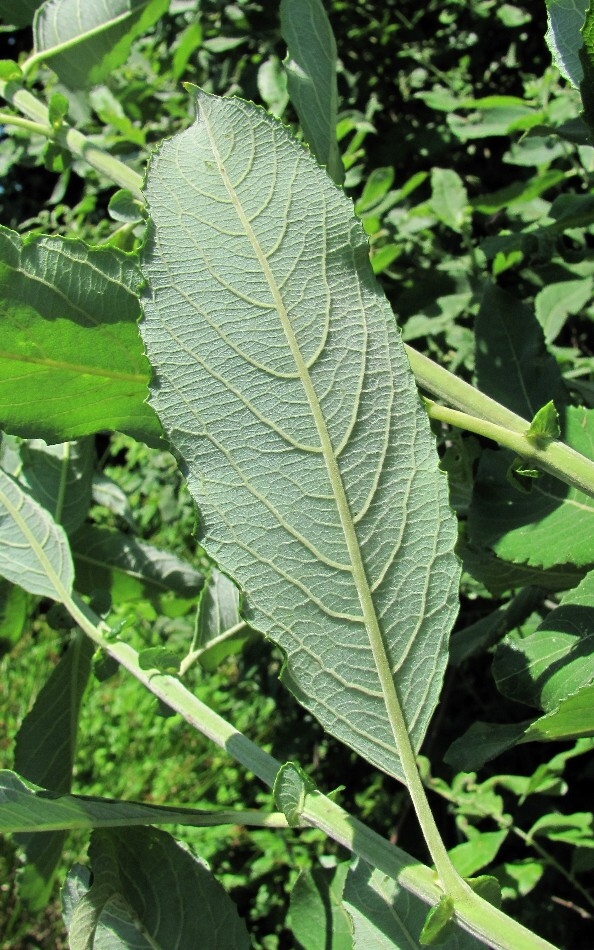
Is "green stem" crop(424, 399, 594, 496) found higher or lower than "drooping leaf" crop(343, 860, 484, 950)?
higher

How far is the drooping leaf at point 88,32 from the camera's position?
1.17m

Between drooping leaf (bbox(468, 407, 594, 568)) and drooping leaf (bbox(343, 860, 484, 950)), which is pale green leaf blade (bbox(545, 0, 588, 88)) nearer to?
drooping leaf (bbox(468, 407, 594, 568))

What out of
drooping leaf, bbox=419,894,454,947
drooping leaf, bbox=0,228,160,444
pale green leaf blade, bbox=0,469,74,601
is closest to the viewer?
drooping leaf, bbox=419,894,454,947

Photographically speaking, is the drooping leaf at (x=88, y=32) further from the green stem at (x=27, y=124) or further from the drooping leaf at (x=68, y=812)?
the drooping leaf at (x=68, y=812)

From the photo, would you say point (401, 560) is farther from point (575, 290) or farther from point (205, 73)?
point (205, 73)

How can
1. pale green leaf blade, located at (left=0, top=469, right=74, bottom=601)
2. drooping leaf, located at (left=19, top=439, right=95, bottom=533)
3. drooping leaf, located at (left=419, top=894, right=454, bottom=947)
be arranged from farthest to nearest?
drooping leaf, located at (left=19, top=439, right=95, bottom=533) → pale green leaf blade, located at (left=0, top=469, right=74, bottom=601) → drooping leaf, located at (left=419, top=894, right=454, bottom=947)

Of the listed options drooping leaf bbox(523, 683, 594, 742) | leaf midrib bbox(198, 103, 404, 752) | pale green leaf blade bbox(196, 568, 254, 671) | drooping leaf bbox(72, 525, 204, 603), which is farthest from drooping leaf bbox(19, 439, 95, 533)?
drooping leaf bbox(523, 683, 594, 742)

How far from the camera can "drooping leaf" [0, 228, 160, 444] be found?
0.83 m

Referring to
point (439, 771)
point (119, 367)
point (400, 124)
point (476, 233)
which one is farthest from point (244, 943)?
point (400, 124)

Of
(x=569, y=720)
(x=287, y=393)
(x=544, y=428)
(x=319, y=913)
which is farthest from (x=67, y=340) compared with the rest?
(x=319, y=913)

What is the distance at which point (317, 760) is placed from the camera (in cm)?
312

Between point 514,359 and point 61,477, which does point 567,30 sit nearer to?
point 514,359

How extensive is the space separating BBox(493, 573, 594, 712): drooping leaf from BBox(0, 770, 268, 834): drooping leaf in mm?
342

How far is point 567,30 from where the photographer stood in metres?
0.95
